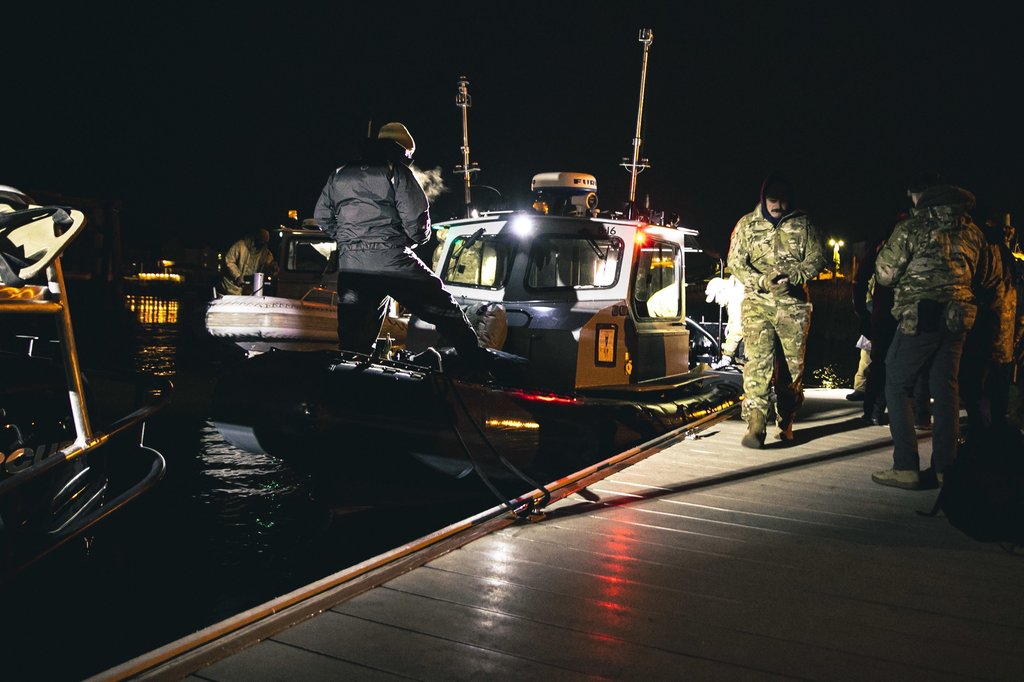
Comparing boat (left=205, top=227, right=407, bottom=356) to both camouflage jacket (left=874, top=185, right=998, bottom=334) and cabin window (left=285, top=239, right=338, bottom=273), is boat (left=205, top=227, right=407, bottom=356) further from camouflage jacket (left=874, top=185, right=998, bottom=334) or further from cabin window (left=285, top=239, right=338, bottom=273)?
cabin window (left=285, top=239, right=338, bottom=273)

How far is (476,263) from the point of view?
7.33 metres

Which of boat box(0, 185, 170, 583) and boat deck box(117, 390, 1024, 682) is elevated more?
boat box(0, 185, 170, 583)

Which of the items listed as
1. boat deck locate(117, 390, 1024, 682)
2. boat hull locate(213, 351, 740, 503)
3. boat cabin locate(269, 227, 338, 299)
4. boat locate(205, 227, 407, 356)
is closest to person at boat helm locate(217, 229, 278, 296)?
boat cabin locate(269, 227, 338, 299)

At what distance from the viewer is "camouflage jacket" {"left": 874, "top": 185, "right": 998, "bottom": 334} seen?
443 centimetres

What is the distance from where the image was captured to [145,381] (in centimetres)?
393

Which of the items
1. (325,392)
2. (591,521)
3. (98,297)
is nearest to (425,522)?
(325,392)

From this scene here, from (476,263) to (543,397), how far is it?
86.4 inches

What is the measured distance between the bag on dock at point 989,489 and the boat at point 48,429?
11.5 ft

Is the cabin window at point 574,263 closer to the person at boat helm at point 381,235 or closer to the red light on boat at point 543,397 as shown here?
the red light on boat at point 543,397

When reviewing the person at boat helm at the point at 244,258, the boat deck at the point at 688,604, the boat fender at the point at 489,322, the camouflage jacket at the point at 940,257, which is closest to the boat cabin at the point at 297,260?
the person at boat helm at the point at 244,258

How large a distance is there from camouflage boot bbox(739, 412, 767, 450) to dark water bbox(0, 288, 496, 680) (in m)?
1.92

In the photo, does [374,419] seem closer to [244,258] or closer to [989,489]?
[989,489]

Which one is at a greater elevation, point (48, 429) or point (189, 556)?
point (48, 429)

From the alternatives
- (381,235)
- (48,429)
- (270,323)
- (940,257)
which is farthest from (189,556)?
(940,257)
